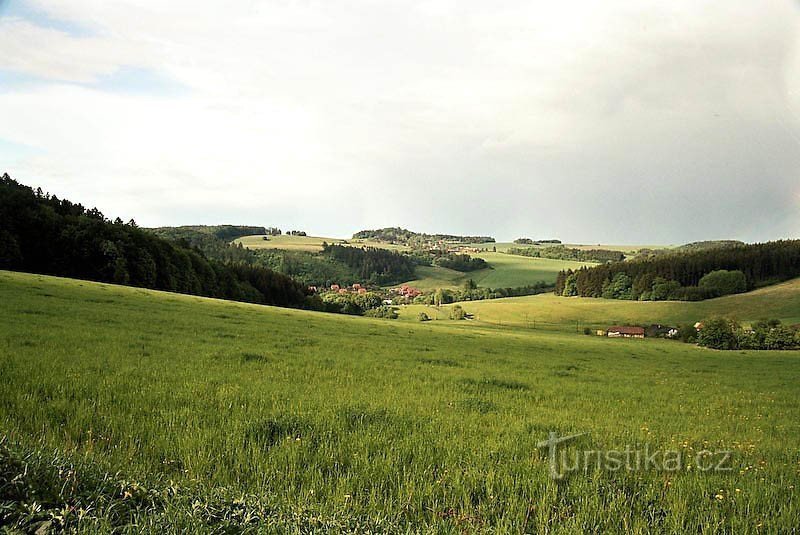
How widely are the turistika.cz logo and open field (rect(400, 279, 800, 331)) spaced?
82248mm

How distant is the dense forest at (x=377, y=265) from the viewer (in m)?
181

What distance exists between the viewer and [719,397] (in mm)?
13422

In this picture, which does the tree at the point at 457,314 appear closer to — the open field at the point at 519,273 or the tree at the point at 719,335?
Result: the tree at the point at 719,335

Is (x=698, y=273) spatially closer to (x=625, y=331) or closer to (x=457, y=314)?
(x=625, y=331)

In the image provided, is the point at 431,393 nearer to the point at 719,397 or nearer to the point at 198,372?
the point at 198,372

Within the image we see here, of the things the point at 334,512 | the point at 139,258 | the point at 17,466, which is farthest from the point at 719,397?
the point at 139,258

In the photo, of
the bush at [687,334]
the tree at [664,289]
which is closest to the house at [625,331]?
the bush at [687,334]

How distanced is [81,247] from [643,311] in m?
96.4

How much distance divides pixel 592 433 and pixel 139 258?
6093 cm

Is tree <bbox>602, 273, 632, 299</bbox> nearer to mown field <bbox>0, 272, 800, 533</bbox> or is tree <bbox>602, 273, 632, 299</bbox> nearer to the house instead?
the house

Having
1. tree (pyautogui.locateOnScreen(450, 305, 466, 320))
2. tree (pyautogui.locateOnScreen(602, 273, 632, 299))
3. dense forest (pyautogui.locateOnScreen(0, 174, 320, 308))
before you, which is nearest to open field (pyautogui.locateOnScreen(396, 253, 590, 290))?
tree (pyautogui.locateOnScreen(602, 273, 632, 299))

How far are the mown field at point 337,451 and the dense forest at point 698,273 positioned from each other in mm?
108361

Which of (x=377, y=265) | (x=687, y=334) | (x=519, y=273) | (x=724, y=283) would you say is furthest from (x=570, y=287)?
(x=377, y=265)

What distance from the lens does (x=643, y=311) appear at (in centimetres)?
9338
